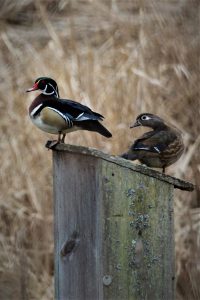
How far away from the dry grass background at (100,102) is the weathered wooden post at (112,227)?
Answer: 2150mm

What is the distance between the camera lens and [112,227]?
2.46 m

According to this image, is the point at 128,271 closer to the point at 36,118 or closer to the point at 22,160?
the point at 36,118

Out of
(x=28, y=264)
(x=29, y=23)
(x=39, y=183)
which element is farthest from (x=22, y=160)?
(x=29, y=23)

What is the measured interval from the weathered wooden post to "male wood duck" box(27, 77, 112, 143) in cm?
30

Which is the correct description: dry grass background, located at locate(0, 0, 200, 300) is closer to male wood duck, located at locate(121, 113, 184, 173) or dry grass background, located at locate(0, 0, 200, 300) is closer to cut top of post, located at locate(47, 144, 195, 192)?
male wood duck, located at locate(121, 113, 184, 173)

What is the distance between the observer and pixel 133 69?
195 inches

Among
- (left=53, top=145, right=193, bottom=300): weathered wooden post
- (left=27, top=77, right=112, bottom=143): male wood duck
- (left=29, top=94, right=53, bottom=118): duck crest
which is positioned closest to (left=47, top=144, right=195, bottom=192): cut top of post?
(left=53, top=145, right=193, bottom=300): weathered wooden post

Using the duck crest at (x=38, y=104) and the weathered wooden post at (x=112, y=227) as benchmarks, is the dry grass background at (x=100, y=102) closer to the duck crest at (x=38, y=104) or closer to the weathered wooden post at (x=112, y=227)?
the duck crest at (x=38, y=104)

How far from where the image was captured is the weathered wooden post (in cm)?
246

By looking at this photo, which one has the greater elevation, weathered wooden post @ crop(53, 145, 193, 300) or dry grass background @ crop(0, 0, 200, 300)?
dry grass background @ crop(0, 0, 200, 300)

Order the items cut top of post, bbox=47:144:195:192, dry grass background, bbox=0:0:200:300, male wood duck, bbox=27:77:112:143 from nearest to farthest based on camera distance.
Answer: cut top of post, bbox=47:144:195:192 → male wood duck, bbox=27:77:112:143 → dry grass background, bbox=0:0:200:300

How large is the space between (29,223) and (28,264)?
0.24 m

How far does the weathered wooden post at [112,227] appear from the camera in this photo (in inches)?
96.8

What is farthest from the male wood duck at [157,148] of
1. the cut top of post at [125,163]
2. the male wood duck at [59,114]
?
the cut top of post at [125,163]
